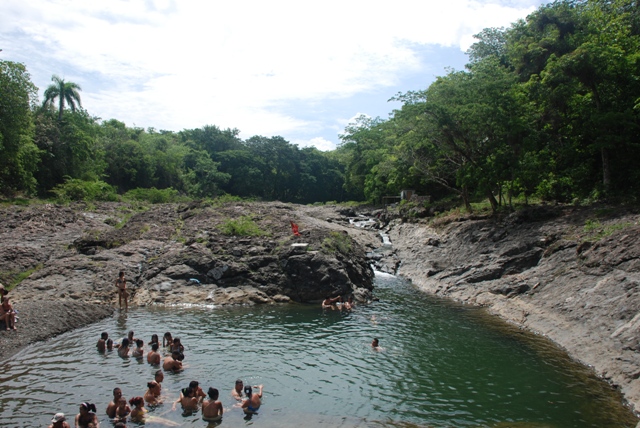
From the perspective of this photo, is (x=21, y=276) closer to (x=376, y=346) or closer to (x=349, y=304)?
(x=349, y=304)

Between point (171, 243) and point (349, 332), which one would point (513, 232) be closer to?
point (349, 332)

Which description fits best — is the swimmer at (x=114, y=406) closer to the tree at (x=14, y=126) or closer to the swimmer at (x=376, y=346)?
the swimmer at (x=376, y=346)

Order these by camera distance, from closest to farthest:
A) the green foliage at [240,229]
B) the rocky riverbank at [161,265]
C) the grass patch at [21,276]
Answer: the rocky riverbank at [161,265] → the grass patch at [21,276] → the green foliage at [240,229]

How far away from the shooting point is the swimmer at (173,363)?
14.2 meters

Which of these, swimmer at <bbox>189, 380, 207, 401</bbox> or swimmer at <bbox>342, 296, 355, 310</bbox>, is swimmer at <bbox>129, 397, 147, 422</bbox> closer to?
swimmer at <bbox>189, 380, 207, 401</bbox>

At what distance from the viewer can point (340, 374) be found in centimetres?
1426

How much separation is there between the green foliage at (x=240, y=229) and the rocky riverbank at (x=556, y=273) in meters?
9.95

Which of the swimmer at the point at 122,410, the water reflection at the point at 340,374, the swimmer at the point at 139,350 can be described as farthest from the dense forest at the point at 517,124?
the swimmer at the point at 122,410

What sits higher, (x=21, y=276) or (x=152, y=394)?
(x=21, y=276)

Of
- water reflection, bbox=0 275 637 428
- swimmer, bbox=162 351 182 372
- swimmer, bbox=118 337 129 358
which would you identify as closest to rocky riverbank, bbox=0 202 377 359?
water reflection, bbox=0 275 637 428

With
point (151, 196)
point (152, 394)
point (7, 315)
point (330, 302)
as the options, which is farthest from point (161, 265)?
point (151, 196)

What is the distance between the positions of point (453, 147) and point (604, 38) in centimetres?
1185

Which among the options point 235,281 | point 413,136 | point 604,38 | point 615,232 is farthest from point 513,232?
point 235,281

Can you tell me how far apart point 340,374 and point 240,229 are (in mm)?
17307
